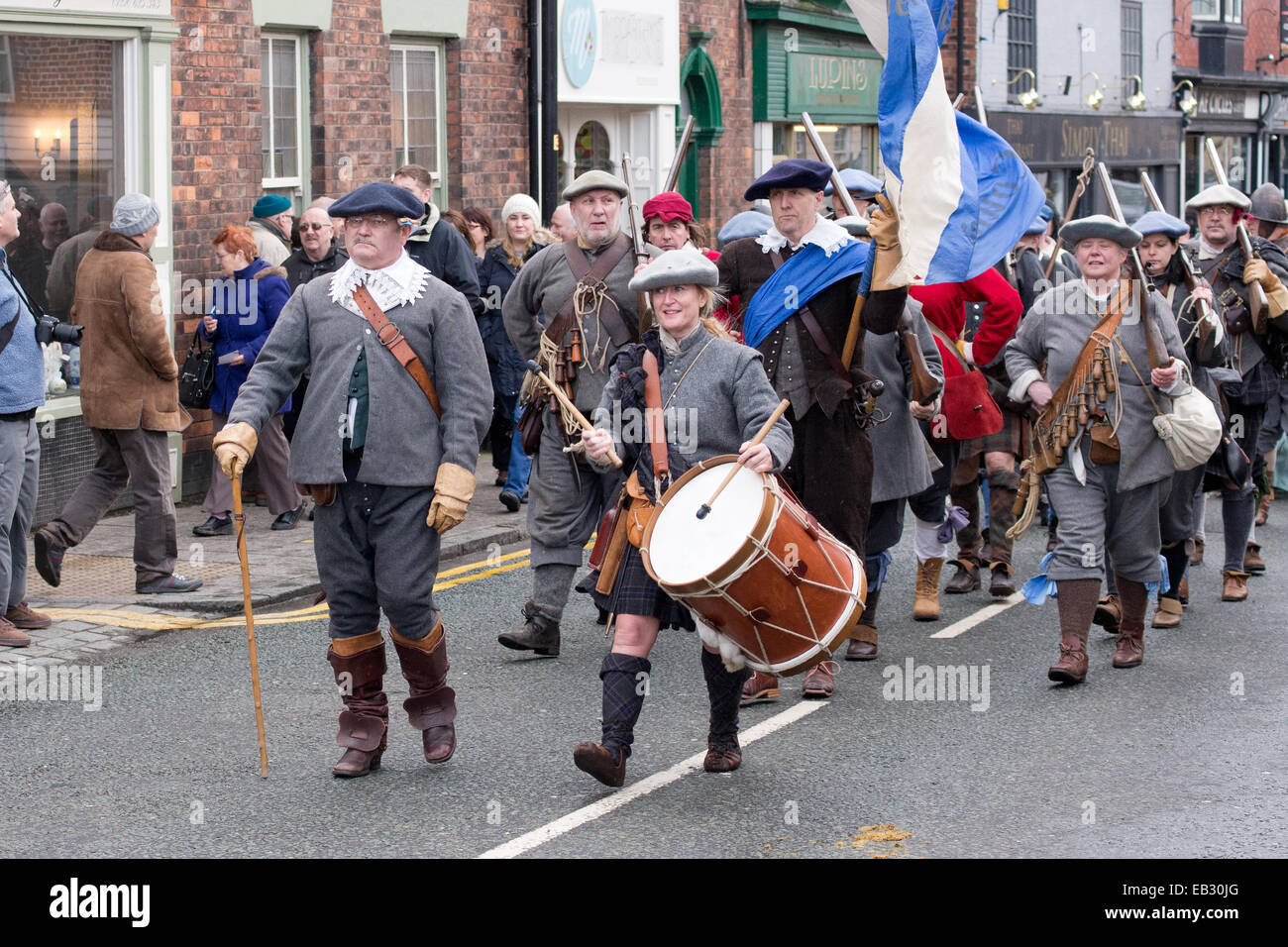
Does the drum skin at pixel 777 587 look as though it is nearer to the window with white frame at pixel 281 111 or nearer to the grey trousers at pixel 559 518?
the grey trousers at pixel 559 518

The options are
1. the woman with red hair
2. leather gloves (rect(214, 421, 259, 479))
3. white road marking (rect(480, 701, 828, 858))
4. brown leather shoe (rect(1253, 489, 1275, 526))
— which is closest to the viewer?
white road marking (rect(480, 701, 828, 858))

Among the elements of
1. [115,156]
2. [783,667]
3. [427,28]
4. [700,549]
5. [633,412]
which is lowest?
[783,667]

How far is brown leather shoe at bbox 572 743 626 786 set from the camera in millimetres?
6328

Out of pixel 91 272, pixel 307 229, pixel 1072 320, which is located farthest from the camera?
pixel 307 229

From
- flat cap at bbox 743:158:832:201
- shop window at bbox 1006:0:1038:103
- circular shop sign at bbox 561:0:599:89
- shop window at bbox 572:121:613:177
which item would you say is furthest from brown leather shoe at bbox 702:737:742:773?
shop window at bbox 1006:0:1038:103

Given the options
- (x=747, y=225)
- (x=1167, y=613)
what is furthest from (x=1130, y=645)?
(x=747, y=225)

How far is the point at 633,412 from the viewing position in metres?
6.70

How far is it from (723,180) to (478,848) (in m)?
16.9

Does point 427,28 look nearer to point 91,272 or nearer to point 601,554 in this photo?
point 91,272

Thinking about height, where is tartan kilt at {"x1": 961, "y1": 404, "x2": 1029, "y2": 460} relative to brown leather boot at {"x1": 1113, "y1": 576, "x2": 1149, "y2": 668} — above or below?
above

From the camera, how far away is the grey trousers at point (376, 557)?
21.6 ft

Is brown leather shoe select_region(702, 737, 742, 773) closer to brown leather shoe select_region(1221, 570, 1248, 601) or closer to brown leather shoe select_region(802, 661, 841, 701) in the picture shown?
brown leather shoe select_region(802, 661, 841, 701)

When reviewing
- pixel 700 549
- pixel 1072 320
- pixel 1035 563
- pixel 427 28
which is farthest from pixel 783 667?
pixel 427 28

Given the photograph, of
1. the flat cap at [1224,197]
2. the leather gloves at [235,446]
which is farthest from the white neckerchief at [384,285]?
the flat cap at [1224,197]
